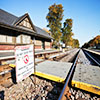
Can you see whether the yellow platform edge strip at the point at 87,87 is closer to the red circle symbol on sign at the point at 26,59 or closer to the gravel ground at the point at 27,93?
the gravel ground at the point at 27,93

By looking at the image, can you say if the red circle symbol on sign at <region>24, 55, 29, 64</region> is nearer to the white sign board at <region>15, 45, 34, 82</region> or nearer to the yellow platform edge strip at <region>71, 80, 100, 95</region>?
the white sign board at <region>15, 45, 34, 82</region>

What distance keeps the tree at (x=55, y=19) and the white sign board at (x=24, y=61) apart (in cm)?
2881

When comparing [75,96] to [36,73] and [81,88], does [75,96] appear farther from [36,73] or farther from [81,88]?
[36,73]

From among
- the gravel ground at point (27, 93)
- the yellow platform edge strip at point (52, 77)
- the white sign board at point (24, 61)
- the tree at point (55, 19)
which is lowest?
the gravel ground at point (27, 93)

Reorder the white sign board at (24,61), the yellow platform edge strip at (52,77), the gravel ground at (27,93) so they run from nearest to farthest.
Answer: the gravel ground at (27,93), the white sign board at (24,61), the yellow platform edge strip at (52,77)

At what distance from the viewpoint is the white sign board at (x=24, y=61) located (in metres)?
1.97

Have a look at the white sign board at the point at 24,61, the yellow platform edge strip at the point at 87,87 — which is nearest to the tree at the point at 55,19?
the white sign board at the point at 24,61

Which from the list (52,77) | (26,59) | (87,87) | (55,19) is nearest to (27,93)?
(52,77)

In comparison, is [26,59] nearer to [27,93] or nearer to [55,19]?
[27,93]

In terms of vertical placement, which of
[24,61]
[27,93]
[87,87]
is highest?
[24,61]

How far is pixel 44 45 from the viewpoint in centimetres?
1736

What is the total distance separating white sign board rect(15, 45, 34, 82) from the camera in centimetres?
197

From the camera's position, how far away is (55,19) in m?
31.0

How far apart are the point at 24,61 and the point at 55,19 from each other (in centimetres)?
3316
